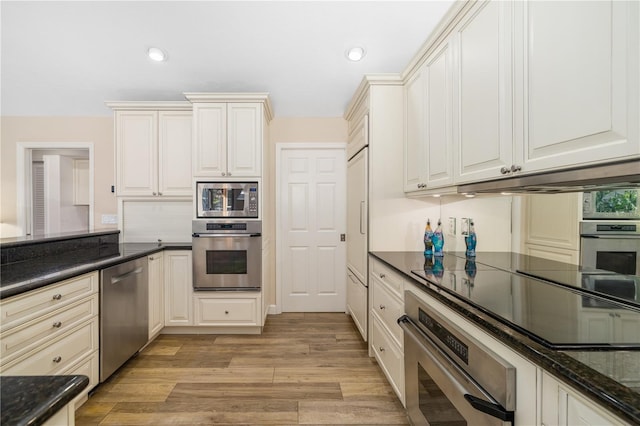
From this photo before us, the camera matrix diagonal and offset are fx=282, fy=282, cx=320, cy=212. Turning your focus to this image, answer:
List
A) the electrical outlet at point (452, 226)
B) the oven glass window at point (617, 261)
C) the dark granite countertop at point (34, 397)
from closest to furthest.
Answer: the dark granite countertop at point (34, 397), the oven glass window at point (617, 261), the electrical outlet at point (452, 226)

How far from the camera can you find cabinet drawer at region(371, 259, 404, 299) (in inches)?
70.5

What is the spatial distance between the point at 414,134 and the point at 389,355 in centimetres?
168

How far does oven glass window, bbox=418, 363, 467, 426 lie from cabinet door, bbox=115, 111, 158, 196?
123 inches

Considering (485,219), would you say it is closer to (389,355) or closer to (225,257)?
(389,355)

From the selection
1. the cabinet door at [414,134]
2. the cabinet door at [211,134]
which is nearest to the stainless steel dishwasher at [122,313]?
the cabinet door at [211,134]

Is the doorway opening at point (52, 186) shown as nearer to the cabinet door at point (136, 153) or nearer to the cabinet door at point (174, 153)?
the cabinet door at point (136, 153)

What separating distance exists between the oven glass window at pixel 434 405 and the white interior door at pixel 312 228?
2249 mm

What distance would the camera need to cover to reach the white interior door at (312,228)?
3.62 meters

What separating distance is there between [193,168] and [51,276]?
5.16 feet

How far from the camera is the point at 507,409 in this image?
0.87 m

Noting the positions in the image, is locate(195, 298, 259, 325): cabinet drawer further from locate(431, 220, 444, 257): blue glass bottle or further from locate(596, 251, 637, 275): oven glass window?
locate(596, 251, 637, 275): oven glass window

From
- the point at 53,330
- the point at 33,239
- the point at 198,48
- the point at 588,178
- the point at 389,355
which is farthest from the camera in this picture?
the point at 198,48

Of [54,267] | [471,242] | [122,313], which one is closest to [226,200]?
[122,313]

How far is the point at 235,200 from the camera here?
295 cm
